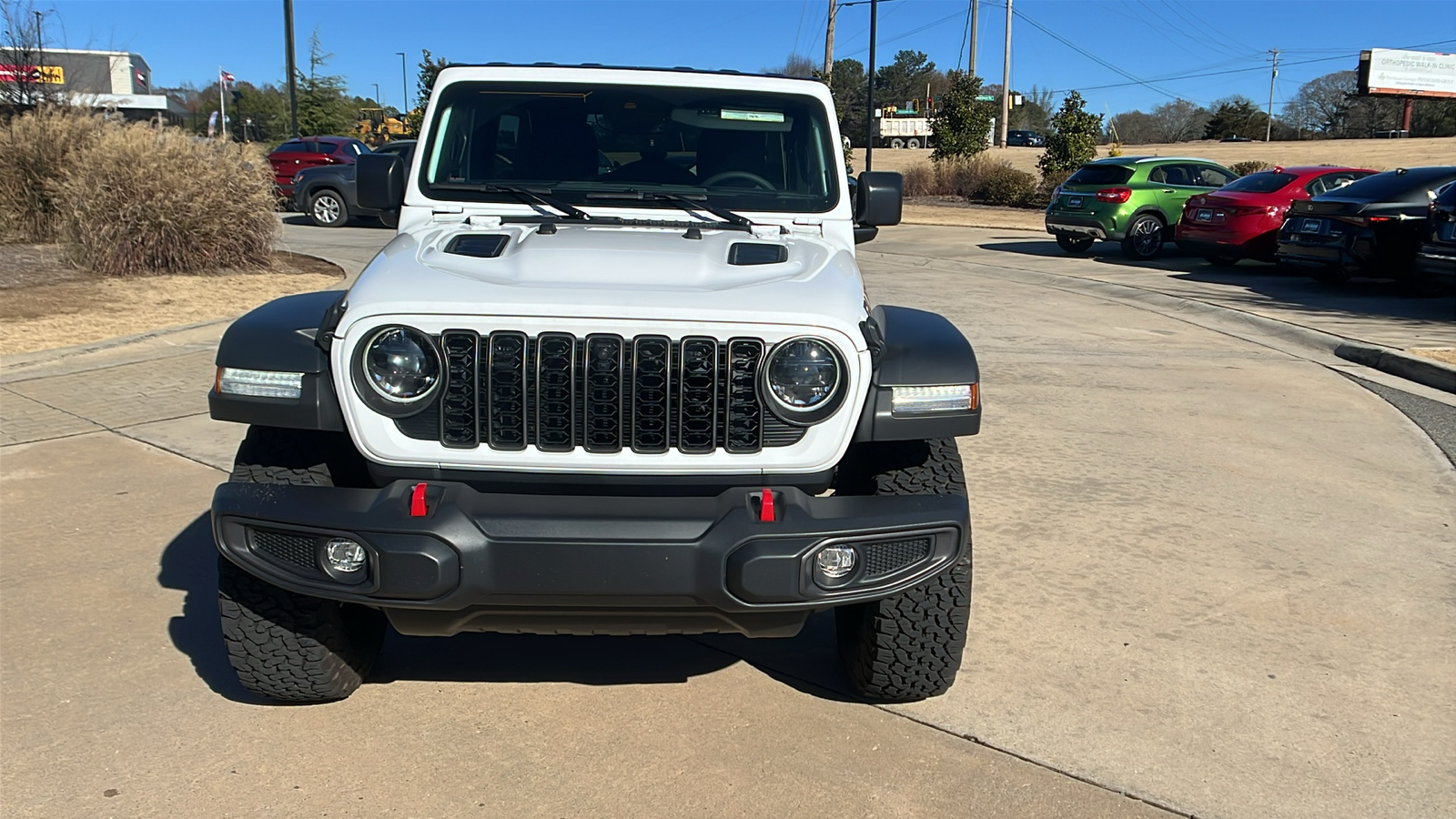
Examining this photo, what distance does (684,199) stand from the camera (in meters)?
4.22

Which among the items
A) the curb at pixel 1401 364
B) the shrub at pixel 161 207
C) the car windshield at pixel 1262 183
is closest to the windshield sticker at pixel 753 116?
the curb at pixel 1401 364

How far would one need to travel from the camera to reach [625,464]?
3.05 m

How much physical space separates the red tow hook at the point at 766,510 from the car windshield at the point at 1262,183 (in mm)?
15342

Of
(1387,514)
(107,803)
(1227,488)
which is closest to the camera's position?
(107,803)

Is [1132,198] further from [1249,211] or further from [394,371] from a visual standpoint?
[394,371]

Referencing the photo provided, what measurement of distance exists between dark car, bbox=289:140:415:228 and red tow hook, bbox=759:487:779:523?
18.7m

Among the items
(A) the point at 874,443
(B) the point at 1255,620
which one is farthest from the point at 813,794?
(B) the point at 1255,620

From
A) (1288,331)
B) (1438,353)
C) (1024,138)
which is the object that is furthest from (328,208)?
(1024,138)

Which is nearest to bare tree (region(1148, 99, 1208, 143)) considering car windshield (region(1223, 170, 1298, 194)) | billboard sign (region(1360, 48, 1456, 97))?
Answer: billboard sign (region(1360, 48, 1456, 97))

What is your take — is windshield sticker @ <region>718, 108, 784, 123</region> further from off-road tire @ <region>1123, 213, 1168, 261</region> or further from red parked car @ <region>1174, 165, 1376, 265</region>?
off-road tire @ <region>1123, 213, 1168, 261</region>

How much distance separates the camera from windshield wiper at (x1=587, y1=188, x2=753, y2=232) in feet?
13.6

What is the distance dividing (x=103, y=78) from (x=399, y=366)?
3977cm

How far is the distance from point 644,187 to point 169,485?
293cm

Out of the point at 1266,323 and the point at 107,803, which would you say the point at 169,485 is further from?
the point at 1266,323
